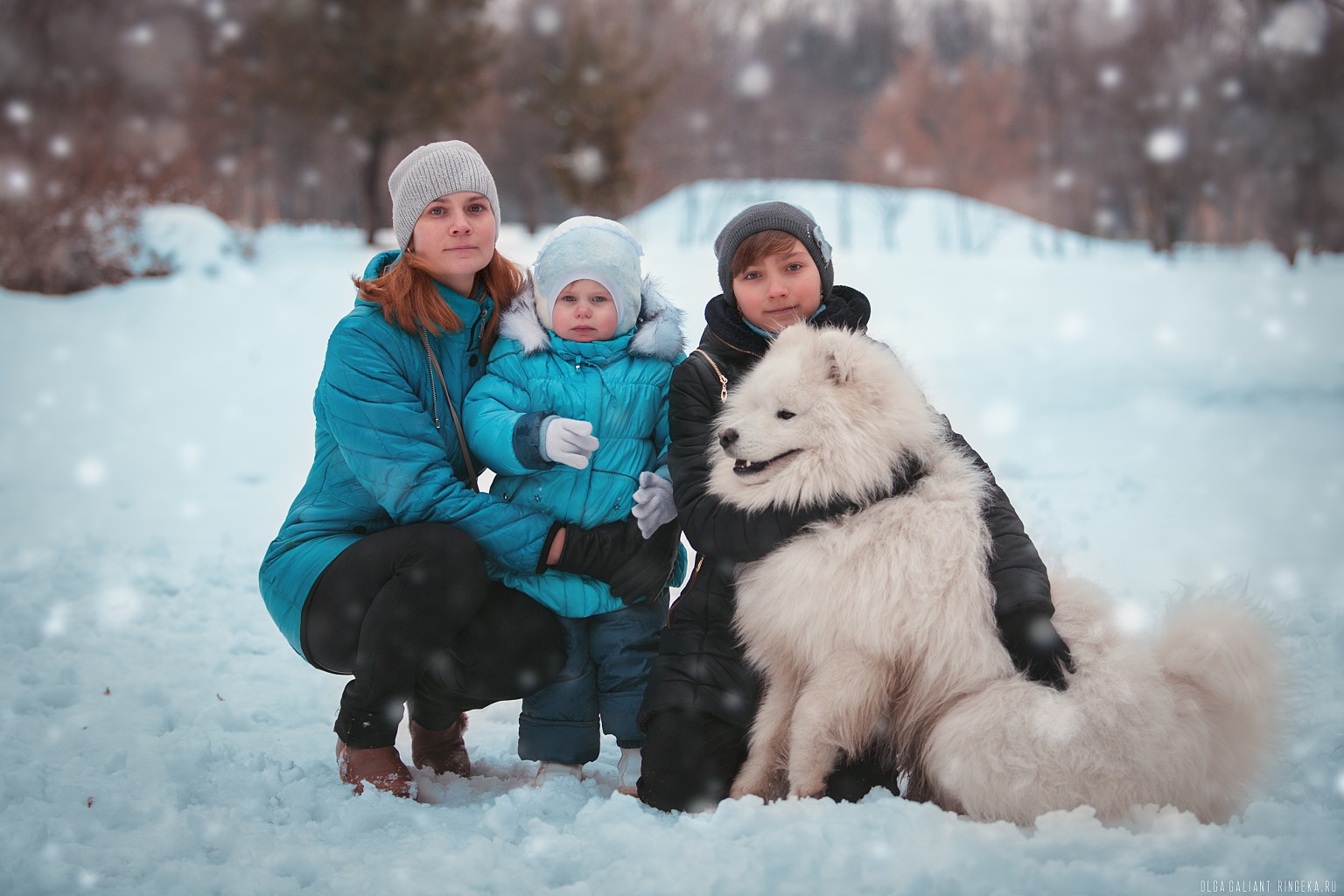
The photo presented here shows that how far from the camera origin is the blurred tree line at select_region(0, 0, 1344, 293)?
14797 mm

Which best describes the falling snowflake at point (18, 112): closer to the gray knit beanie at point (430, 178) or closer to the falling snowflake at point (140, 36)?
the falling snowflake at point (140, 36)

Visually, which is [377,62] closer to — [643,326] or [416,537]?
[643,326]

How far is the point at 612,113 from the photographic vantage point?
1777 centimetres

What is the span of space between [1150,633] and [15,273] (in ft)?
47.9

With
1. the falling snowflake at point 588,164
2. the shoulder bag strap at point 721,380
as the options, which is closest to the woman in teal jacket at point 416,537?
the shoulder bag strap at point 721,380

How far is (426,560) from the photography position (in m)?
2.34

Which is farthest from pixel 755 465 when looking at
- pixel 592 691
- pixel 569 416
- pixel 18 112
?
pixel 18 112

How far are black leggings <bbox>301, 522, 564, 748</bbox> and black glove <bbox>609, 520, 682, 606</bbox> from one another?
0.25 m

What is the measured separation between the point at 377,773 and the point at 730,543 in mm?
1180

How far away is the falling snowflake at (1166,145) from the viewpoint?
1952cm

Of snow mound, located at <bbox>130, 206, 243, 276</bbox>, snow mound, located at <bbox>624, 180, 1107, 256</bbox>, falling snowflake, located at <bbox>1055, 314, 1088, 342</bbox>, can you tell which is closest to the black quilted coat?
falling snowflake, located at <bbox>1055, 314, 1088, 342</bbox>

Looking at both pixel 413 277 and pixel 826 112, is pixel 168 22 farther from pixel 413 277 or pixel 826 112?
pixel 413 277

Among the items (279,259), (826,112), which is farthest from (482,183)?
(826,112)

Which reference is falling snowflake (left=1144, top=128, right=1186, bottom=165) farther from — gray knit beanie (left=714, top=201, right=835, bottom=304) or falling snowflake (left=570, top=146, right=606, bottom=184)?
gray knit beanie (left=714, top=201, right=835, bottom=304)
